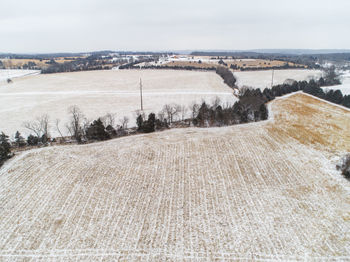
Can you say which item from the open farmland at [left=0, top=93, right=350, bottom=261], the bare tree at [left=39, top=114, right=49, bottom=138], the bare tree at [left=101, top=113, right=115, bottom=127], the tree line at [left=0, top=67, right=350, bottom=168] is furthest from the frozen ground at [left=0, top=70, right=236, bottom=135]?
the open farmland at [left=0, top=93, right=350, bottom=261]

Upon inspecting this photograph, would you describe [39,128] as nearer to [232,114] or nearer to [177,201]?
[177,201]

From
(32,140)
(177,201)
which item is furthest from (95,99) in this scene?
(177,201)

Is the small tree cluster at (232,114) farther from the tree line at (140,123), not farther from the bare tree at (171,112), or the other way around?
the bare tree at (171,112)

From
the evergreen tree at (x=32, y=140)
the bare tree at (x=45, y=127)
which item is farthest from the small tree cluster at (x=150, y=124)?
the evergreen tree at (x=32, y=140)

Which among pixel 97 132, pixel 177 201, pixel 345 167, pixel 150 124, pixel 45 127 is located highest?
pixel 150 124

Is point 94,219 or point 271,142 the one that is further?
point 271,142

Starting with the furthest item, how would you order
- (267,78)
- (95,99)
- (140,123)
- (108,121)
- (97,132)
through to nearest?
(267,78)
(95,99)
(108,121)
(140,123)
(97,132)

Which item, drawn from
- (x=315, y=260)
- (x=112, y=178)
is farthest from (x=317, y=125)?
(x=112, y=178)

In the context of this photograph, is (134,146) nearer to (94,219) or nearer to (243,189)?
(94,219)

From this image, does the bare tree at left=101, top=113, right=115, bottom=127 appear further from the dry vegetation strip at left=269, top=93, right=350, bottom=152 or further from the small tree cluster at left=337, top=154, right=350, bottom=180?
the small tree cluster at left=337, top=154, right=350, bottom=180
